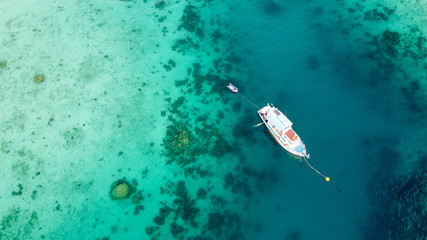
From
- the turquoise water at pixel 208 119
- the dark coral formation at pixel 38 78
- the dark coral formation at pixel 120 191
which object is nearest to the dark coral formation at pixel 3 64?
the turquoise water at pixel 208 119

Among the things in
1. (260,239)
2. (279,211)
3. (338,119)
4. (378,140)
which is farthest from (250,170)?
(378,140)

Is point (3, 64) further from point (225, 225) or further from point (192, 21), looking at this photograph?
point (225, 225)

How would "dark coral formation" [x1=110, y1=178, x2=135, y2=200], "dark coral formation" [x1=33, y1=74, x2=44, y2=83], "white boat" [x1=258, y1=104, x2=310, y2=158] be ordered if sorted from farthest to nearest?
"dark coral formation" [x1=33, y1=74, x2=44, y2=83] < "white boat" [x1=258, y1=104, x2=310, y2=158] < "dark coral formation" [x1=110, y1=178, x2=135, y2=200]

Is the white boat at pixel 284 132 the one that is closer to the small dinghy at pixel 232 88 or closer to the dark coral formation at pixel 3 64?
the small dinghy at pixel 232 88

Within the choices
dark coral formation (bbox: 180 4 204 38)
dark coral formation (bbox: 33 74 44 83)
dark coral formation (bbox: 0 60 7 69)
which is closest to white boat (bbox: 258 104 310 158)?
dark coral formation (bbox: 180 4 204 38)

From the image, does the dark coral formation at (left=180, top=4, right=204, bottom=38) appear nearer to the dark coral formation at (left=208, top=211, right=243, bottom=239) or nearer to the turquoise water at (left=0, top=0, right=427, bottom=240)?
the turquoise water at (left=0, top=0, right=427, bottom=240)

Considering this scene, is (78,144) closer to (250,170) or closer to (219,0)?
A: (250,170)
